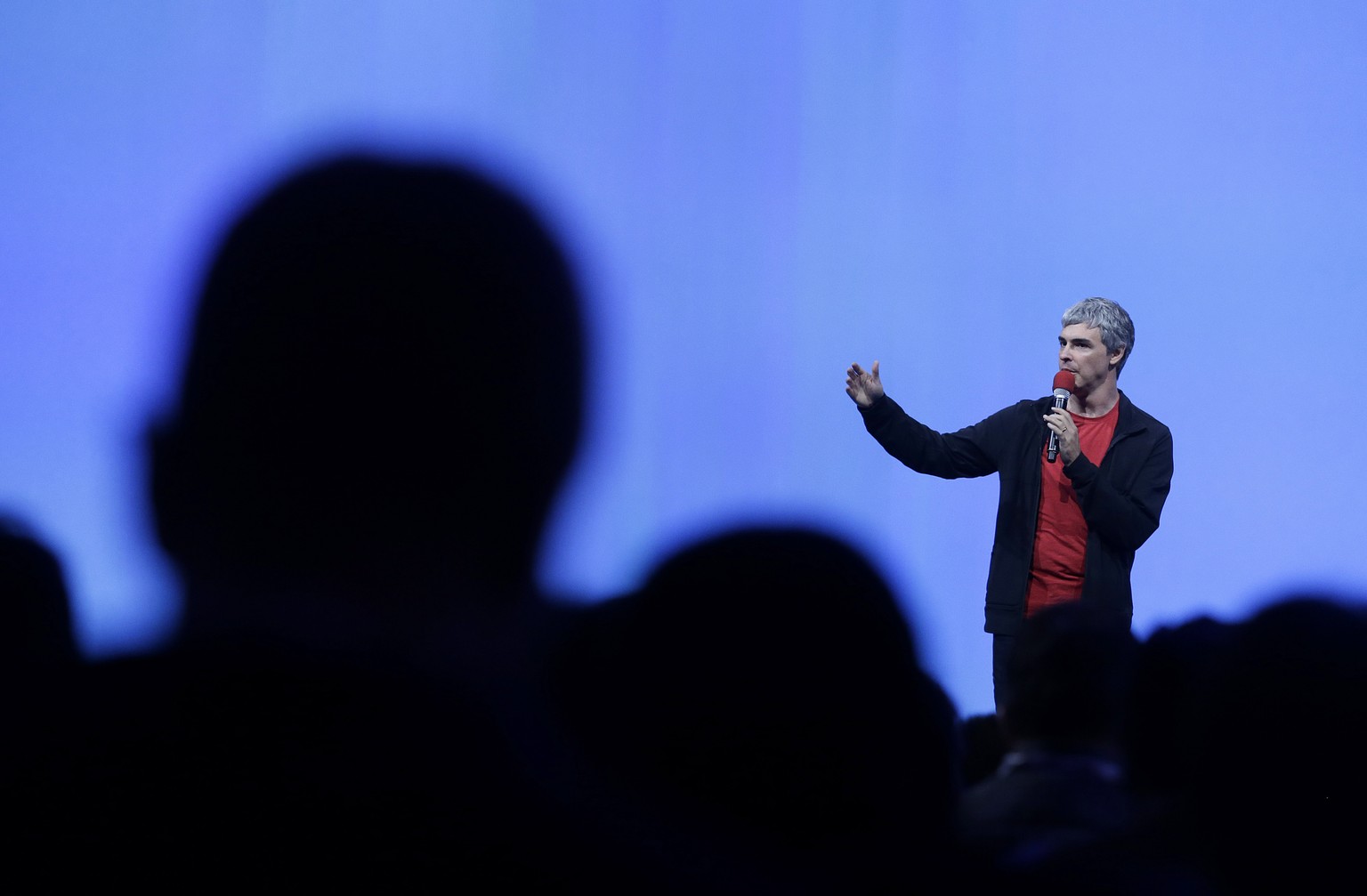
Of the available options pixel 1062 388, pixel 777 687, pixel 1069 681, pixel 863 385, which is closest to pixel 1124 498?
pixel 1062 388

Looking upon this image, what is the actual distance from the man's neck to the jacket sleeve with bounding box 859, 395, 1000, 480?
17cm

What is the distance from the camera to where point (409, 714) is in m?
0.44

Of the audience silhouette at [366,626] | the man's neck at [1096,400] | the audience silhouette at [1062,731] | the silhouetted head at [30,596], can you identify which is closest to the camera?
the audience silhouette at [366,626]

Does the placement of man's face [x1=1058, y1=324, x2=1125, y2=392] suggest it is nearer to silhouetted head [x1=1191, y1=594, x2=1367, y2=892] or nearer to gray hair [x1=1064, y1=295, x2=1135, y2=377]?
gray hair [x1=1064, y1=295, x2=1135, y2=377]

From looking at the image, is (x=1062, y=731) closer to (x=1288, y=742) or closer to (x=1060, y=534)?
(x=1060, y=534)

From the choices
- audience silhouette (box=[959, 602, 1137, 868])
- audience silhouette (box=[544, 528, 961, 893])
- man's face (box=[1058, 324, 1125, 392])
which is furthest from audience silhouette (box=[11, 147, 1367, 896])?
man's face (box=[1058, 324, 1125, 392])

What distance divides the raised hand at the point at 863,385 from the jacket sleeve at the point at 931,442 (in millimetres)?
14

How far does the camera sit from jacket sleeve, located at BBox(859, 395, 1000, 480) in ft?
7.93

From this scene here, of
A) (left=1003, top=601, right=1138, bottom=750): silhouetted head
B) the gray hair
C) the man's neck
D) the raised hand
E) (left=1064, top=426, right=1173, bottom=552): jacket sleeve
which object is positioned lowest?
(left=1003, top=601, right=1138, bottom=750): silhouetted head

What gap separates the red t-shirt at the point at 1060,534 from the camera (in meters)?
2.32

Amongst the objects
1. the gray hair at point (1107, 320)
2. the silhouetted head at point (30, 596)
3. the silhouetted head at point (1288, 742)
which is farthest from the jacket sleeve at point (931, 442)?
the silhouetted head at point (30, 596)

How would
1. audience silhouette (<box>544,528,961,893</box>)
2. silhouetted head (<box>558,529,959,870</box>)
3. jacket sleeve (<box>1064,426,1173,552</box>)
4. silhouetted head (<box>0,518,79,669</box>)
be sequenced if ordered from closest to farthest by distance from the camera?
silhouetted head (<box>0,518,79,669</box>), audience silhouette (<box>544,528,961,893</box>), silhouetted head (<box>558,529,959,870</box>), jacket sleeve (<box>1064,426,1173,552</box>)

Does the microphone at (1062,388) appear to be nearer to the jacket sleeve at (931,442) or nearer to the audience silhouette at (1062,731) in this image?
the jacket sleeve at (931,442)

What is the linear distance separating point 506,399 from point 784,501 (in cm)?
225
